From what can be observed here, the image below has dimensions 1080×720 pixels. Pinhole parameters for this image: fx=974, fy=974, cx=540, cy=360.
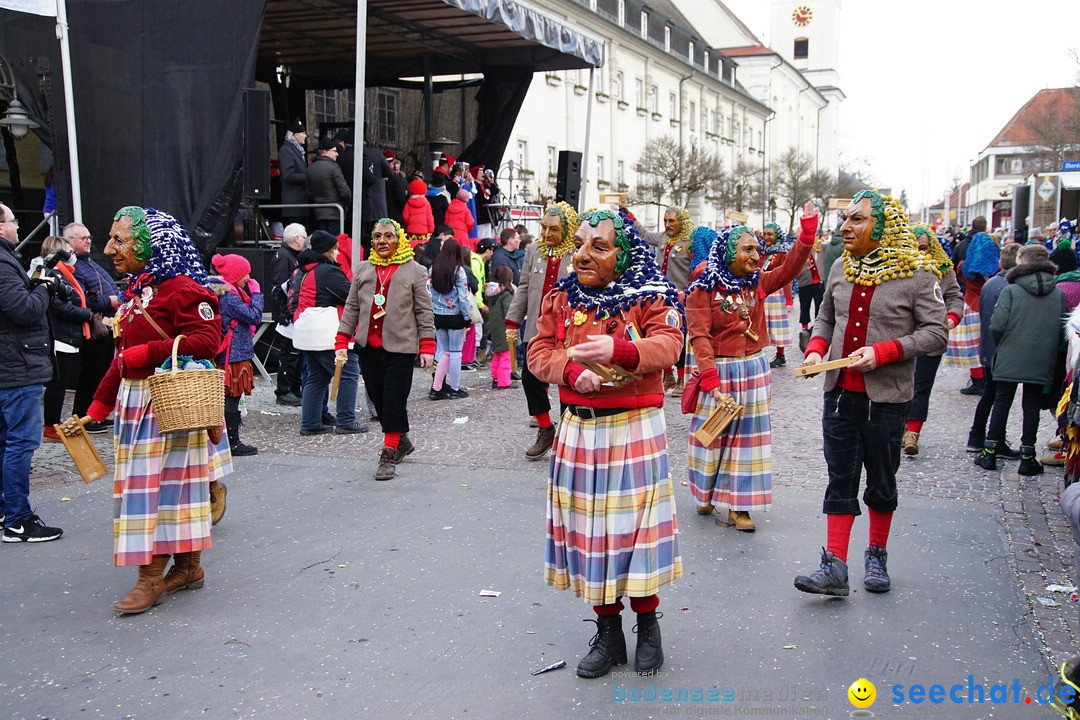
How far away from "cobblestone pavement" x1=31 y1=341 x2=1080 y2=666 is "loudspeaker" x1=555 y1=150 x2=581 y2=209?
5.12 metres

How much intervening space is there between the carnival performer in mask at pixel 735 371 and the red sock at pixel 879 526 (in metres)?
1.11

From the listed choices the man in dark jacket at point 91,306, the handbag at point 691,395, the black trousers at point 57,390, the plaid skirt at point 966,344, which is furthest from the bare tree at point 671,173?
the handbag at point 691,395

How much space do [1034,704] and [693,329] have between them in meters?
Result: 2.88

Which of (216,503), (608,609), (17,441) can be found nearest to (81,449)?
(17,441)

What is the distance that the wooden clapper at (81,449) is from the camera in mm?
5062

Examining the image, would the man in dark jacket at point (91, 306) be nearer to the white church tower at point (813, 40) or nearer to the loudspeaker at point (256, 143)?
the loudspeaker at point (256, 143)

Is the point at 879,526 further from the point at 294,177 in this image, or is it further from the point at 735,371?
the point at 294,177

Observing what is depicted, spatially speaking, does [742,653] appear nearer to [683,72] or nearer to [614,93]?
[614,93]

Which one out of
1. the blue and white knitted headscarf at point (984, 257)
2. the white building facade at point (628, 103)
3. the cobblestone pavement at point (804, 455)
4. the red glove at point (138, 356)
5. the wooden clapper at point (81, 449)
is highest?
the white building facade at point (628, 103)

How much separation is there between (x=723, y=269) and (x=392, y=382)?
117 inches

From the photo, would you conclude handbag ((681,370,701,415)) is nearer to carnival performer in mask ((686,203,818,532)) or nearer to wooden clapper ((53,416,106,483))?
carnival performer in mask ((686,203,818,532))

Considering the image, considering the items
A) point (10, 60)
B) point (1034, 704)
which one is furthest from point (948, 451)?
point (10, 60)

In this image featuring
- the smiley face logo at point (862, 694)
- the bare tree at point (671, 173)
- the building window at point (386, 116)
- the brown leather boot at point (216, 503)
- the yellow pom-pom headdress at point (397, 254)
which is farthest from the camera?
the bare tree at point (671, 173)

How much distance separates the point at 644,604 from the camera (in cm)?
405
